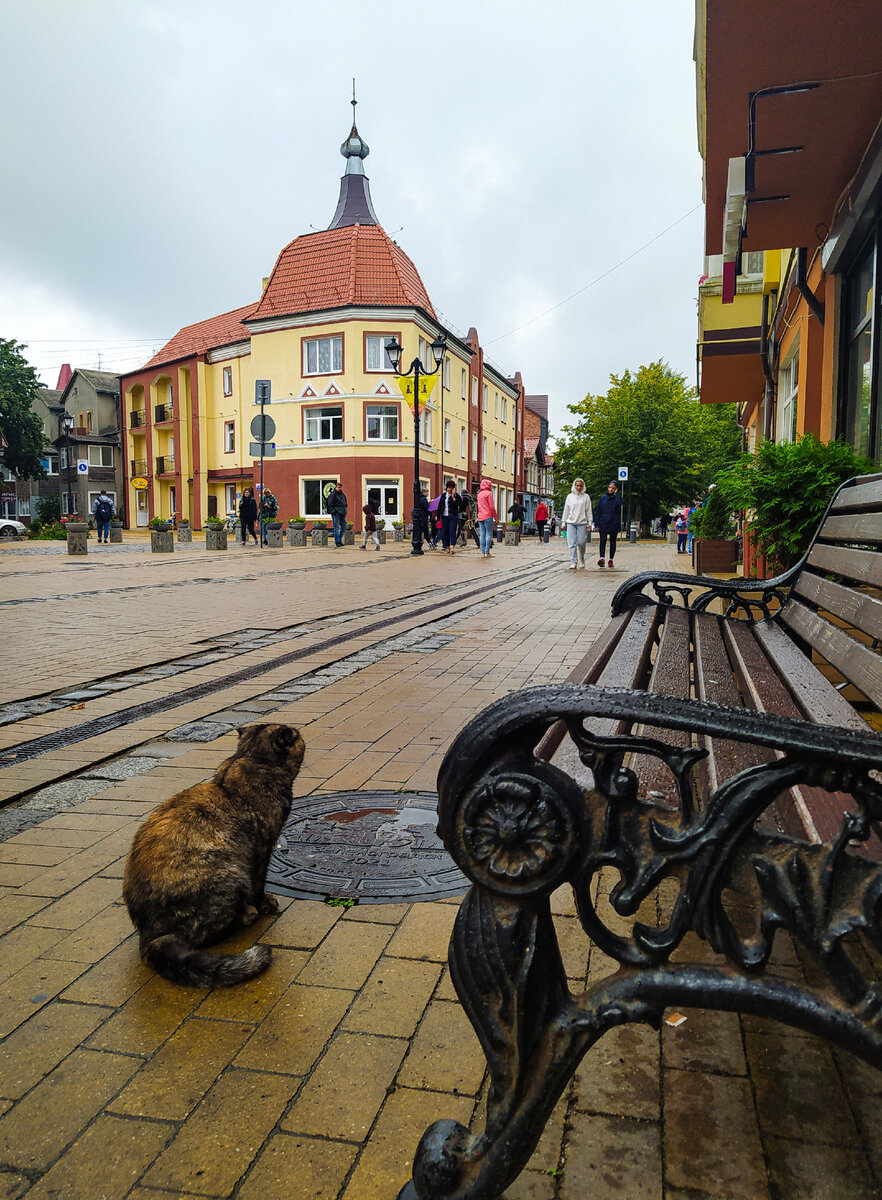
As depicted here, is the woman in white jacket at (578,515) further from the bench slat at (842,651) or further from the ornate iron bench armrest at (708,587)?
the bench slat at (842,651)

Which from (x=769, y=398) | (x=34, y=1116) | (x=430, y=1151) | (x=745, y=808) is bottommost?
(x=34, y=1116)

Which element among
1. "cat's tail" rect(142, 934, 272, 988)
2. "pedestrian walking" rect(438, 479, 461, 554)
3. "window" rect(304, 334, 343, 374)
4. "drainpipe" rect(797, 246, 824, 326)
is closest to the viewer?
"cat's tail" rect(142, 934, 272, 988)

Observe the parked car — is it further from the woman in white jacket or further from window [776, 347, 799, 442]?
window [776, 347, 799, 442]

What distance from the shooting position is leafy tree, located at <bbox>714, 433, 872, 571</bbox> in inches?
274

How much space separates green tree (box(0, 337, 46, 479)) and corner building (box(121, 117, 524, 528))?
349 inches

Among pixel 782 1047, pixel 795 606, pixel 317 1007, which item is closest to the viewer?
pixel 782 1047

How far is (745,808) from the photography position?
126 cm

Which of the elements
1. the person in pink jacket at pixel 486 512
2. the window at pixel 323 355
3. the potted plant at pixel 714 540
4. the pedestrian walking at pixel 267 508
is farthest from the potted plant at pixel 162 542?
the window at pixel 323 355

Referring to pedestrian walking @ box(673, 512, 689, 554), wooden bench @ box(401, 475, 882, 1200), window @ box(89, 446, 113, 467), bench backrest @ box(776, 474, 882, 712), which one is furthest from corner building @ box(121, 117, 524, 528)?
wooden bench @ box(401, 475, 882, 1200)

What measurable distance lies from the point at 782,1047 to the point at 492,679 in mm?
3900

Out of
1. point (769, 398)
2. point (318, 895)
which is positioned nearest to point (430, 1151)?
point (318, 895)

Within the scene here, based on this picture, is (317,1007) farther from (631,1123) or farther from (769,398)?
(769,398)

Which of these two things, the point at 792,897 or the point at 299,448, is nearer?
the point at 792,897

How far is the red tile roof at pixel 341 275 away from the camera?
3938 centimetres
